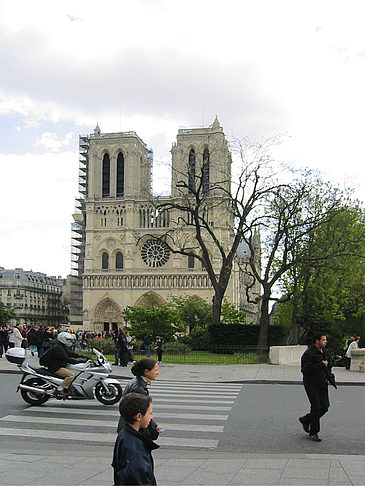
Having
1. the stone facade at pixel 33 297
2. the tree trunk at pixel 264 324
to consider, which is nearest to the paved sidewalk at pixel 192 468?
the tree trunk at pixel 264 324

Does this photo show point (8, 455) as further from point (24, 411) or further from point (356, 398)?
point (356, 398)

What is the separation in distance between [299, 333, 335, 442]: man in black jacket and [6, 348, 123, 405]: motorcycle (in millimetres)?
4185

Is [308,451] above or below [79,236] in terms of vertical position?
below

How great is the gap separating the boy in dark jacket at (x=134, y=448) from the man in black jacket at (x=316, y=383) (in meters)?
5.20

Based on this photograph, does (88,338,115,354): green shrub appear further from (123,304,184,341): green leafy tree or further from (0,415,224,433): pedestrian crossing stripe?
(0,415,224,433): pedestrian crossing stripe

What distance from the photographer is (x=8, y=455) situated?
23.7ft

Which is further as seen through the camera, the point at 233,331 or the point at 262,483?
the point at 233,331

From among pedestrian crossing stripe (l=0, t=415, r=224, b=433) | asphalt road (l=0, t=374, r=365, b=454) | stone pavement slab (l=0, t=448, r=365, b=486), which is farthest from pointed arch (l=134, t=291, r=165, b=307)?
stone pavement slab (l=0, t=448, r=365, b=486)

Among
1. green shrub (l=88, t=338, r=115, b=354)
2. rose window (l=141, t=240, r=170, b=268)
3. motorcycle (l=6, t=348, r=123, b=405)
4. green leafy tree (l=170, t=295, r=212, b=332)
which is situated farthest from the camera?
rose window (l=141, t=240, r=170, b=268)

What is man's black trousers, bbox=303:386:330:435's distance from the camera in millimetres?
Answer: 8539

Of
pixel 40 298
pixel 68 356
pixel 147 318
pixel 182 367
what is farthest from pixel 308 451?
pixel 40 298

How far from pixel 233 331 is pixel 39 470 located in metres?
26.2

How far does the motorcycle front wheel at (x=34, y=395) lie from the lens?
11289mm

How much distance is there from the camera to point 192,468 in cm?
676
